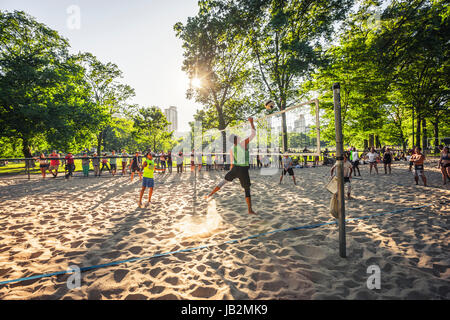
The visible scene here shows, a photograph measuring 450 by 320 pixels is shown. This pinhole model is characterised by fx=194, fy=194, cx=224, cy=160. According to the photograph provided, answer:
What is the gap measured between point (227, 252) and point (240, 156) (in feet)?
8.78

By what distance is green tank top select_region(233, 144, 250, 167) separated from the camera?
17.6ft

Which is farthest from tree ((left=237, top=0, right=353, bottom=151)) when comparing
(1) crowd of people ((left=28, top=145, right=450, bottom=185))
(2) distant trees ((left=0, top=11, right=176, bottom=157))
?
(2) distant trees ((left=0, top=11, right=176, bottom=157))

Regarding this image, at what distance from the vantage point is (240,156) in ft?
17.7

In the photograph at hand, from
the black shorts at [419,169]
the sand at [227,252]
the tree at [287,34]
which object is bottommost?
the sand at [227,252]

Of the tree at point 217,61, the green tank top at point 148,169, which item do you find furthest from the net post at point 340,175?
the tree at point 217,61

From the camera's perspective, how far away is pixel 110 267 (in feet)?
9.73

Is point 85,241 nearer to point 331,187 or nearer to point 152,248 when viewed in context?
point 152,248

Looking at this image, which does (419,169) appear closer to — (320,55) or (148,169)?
(148,169)

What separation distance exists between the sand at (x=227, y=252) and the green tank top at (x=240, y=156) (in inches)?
56.3

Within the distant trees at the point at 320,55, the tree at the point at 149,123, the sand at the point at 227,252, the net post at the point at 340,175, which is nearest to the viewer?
the sand at the point at 227,252

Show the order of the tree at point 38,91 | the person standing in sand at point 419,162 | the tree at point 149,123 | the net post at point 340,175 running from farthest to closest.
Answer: the tree at point 149,123
the tree at point 38,91
the person standing in sand at point 419,162
the net post at point 340,175

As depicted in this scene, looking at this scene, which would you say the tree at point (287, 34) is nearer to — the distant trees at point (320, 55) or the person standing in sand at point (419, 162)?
the distant trees at point (320, 55)

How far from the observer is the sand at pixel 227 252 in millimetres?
2406

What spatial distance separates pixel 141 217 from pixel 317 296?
15.3 ft
